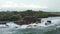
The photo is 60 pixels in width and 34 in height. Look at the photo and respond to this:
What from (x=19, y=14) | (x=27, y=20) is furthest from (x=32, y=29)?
(x=19, y=14)

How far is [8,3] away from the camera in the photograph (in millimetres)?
3162

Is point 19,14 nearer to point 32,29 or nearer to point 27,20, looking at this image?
point 27,20

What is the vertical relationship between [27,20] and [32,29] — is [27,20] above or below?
above

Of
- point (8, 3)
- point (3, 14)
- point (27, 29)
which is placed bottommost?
point (27, 29)

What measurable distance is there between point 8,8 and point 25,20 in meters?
0.51

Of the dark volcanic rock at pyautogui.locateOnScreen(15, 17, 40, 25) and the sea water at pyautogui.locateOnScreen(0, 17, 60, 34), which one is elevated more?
the dark volcanic rock at pyautogui.locateOnScreen(15, 17, 40, 25)

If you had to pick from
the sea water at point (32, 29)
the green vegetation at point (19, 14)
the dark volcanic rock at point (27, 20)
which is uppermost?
the green vegetation at point (19, 14)

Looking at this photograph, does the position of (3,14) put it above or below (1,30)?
above

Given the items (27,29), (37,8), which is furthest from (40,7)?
(27,29)

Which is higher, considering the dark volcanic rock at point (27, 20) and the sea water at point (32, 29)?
the dark volcanic rock at point (27, 20)

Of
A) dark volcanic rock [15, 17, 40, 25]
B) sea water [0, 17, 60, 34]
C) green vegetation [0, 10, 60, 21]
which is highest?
green vegetation [0, 10, 60, 21]

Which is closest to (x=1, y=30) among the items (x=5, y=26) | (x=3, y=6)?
(x=5, y=26)

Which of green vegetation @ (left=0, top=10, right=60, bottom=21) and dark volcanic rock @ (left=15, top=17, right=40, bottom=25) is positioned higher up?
green vegetation @ (left=0, top=10, right=60, bottom=21)

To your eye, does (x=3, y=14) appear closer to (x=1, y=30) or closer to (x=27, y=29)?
(x=1, y=30)
